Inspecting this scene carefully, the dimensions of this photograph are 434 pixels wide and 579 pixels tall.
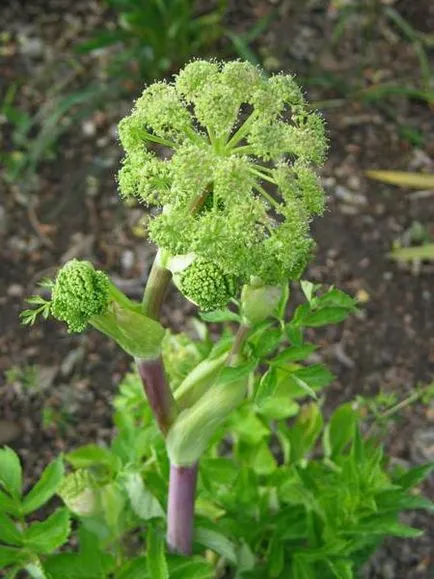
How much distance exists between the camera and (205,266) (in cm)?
100

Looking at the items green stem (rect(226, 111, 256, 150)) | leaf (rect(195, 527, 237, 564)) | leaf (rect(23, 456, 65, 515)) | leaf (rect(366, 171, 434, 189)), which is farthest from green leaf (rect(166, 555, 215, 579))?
leaf (rect(366, 171, 434, 189))

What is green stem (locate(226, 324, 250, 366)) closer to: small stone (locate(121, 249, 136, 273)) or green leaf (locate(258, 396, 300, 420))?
green leaf (locate(258, 396, 300, 420))

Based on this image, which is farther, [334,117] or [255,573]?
[334,117]

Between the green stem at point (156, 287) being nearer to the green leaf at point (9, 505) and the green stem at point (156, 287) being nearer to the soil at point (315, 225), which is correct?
the green leaf at point (9, 505)

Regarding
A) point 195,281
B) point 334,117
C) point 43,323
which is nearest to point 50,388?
point 43,323

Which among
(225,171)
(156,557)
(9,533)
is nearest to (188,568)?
(156,557)

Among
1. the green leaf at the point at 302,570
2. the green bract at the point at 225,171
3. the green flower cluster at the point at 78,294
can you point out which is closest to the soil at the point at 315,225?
the green leaf at the point at 302,570

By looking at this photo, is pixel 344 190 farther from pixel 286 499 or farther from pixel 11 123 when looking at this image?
pixel 286 499

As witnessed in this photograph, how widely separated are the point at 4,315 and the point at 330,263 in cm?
87

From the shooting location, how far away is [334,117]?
285 centimetres

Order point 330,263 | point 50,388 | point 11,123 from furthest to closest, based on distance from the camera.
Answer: point 11,123 → point 330,263 → point 50,388

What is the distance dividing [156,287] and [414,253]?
1480 mm

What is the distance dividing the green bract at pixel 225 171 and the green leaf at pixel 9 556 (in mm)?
630

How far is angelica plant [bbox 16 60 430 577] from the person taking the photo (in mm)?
955
